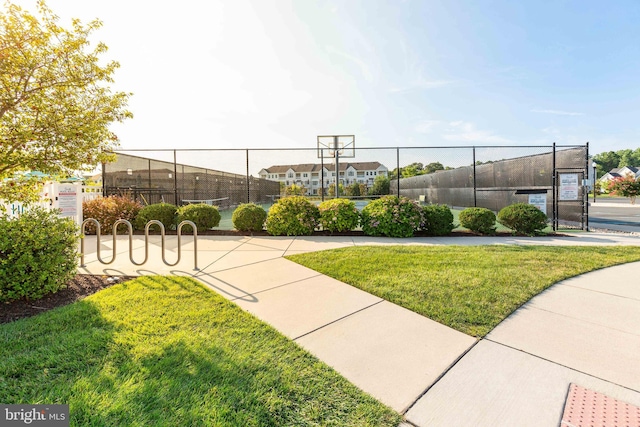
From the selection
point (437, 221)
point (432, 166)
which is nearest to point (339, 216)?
point (437, 221)

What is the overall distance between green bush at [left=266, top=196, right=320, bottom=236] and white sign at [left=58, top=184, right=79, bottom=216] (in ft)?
15.5

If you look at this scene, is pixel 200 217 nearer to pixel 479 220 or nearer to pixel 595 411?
pixel 479 220

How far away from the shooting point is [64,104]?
370 cm

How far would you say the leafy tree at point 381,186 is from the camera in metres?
12.6

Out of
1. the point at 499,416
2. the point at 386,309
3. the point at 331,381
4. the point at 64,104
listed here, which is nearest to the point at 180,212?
the point at 64,104

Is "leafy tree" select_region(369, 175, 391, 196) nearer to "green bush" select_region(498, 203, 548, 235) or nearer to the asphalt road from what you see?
"green bush" select_region(498, 203, 548, 235)

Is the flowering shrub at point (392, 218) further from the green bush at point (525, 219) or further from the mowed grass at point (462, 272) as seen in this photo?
the green bush at point (525, 219)

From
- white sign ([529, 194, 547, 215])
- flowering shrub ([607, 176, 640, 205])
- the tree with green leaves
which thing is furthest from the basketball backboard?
the tree with green leaves

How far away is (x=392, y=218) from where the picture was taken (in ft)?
25.3

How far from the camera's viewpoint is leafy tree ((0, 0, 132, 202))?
3.19 metres

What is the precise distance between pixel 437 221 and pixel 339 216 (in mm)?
2689

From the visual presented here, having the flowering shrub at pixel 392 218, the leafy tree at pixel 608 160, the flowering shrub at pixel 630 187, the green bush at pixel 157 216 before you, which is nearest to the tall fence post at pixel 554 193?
the flowering shrub at pixel 392 218

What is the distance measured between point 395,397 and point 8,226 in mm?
4188

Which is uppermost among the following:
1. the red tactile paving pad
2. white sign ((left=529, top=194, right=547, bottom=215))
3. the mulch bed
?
white sign ((left=529, top=194, right=547, bottom=215))
